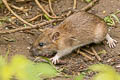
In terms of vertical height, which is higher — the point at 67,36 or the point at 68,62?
the point at 67,36

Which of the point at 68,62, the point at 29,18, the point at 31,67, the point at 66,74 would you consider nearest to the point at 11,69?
the point at 31,67

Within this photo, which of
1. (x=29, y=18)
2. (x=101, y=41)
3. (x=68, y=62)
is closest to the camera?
(x=68, y=62)

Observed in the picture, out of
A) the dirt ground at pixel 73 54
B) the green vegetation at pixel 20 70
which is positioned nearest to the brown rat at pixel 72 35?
the dirt ground at pixel 73 54

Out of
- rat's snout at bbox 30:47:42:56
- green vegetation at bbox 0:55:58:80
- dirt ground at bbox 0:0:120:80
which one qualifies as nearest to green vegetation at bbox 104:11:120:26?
dirt ground at bbox 0:0:120:80

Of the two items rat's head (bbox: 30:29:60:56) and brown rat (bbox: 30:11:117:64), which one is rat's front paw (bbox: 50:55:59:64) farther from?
rat's head (bbox: 30:29:60:56)

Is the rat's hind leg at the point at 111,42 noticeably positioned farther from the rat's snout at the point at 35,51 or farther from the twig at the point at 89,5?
the rat's snout at the point at 35,51

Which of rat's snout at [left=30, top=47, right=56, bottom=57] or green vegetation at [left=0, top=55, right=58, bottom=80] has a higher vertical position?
green vegetation at [left=0, top=55, right=58, bottom=80]

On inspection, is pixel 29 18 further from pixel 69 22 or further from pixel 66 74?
pixel 66 74
